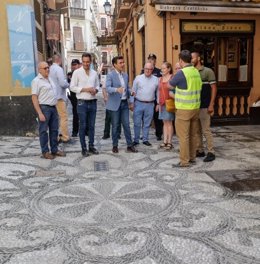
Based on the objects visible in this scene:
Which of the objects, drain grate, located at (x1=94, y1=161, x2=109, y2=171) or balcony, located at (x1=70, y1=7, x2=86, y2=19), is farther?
balcony, located at (x1=70, y1=7, x2=86, y2=19)

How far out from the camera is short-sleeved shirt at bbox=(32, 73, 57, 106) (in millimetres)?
6355

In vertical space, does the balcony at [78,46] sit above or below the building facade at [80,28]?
below

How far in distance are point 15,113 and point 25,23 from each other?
2123 mm

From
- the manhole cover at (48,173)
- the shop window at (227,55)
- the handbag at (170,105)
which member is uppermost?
the shop window at (227,55)

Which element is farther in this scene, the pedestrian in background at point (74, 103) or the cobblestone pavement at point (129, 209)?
the pedestrian in background at point (74, 103)

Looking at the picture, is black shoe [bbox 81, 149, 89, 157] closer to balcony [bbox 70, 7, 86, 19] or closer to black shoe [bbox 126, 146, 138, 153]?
black shoe [bbox 126, 146, 138, 153]

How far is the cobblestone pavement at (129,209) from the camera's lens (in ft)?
10.5

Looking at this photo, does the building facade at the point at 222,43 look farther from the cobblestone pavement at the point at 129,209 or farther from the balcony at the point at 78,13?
the balcony at the point at 78,13

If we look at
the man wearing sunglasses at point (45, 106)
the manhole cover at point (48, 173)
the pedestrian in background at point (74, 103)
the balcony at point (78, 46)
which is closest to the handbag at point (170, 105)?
the man wearing sunglasses at point (45, 106)

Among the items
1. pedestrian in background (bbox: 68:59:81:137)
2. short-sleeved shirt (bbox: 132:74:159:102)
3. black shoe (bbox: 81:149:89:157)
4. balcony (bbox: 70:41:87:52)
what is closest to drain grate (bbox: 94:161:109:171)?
black shoe (bbox: 81:149:89:157)

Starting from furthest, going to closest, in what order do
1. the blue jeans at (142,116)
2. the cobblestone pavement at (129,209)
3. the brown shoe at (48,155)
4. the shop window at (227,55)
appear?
the shop window at (227,55)
the blue jeans at (142,116)
the brown shoe at (48,155)
the cobblestone pavement at (129,209)

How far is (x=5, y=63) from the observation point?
8648 millimetres

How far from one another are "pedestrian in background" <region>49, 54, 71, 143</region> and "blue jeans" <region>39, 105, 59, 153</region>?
46.3 inches

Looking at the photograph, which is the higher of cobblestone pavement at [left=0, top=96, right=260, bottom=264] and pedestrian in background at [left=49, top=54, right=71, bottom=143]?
pedestrian in background at [left=49, top=54, right=71, bottom=143]
